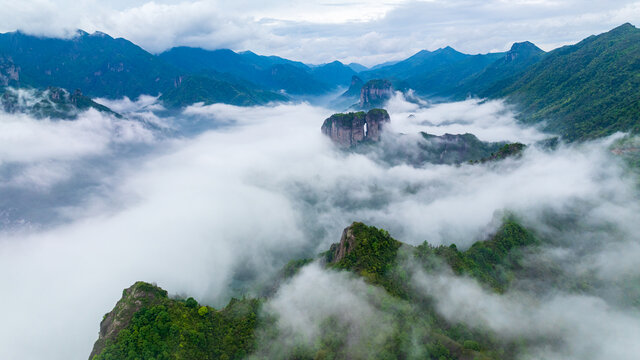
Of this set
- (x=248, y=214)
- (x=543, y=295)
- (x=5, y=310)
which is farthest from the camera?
(x=248, y=214)

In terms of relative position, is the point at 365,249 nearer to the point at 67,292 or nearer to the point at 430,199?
the point at 430,199

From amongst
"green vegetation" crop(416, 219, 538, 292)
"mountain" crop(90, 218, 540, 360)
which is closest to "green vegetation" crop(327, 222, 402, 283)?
"mountain" crop(90, 218, 540, 360)

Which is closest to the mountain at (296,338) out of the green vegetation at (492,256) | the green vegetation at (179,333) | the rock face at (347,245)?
the green vegetation at (179,333)

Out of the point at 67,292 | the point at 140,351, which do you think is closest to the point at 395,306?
the point at 140,351

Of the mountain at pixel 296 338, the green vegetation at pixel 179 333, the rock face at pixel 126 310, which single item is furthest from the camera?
the rock face at pixel 126 310

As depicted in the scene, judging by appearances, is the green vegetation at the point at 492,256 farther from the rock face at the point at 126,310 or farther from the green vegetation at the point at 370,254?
the rock face at the point at 126,310

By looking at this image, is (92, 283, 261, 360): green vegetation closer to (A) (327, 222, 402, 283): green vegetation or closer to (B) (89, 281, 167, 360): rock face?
(B) (89, 281, 167, 360): rock face

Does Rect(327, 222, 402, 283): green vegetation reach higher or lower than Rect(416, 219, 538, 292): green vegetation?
higher
